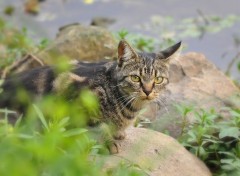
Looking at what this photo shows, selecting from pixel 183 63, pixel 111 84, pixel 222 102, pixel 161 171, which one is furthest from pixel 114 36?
pixel 161 171

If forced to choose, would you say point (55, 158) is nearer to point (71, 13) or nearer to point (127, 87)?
point (127, 87)

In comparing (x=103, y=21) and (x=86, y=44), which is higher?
(x=86, y=44)

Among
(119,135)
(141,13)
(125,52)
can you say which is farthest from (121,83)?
(141,13)

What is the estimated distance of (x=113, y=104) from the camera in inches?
193

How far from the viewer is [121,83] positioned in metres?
4.91

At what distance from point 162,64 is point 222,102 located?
959 millimetres

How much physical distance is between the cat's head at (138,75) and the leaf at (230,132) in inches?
20.8

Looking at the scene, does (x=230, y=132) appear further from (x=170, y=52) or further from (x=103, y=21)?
(x=103, y=21)

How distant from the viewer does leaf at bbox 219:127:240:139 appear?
483 centimetres

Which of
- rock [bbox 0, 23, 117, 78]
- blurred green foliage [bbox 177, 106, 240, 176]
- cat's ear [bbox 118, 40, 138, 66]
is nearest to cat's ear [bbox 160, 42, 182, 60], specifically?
cat's ear [bbox 118, 40, 138, 66]

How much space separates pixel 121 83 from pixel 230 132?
0.84m

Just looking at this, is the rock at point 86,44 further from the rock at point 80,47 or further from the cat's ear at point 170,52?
the cat's ear at point 170,52

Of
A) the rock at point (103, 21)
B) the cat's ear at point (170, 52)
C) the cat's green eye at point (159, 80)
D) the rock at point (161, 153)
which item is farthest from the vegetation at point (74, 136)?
the rock at point (103, 21)

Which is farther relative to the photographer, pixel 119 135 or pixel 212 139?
pixel 212 139
